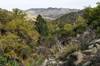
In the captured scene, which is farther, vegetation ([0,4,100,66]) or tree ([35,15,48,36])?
tree ([35,15,48,36])

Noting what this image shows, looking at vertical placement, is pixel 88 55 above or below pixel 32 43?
above

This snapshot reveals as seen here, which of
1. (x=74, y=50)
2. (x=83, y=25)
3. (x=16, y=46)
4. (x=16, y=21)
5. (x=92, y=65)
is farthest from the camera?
(x=16, y=21)

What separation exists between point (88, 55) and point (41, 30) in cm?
3534

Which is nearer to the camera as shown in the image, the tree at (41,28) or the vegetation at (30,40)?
the vegetation at (30,40)

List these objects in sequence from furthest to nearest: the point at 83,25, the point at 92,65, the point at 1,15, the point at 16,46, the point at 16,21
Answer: the point at 1,15
the point at 16,21
the point at 83,25
the point at 16,46
the point at 92,65

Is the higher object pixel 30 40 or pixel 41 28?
pixel 30 40

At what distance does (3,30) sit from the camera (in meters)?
36.8

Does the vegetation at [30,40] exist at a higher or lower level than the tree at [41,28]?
higher

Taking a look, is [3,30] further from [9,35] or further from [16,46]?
[16,46]

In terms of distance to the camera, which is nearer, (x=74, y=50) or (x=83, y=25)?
(x=74, y=50)

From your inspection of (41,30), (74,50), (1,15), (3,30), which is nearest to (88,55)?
(74,50)

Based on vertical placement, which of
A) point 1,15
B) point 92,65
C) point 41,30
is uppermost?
point 92,65

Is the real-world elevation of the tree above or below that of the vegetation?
below

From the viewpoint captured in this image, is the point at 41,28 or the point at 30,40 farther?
the point at 41,28
